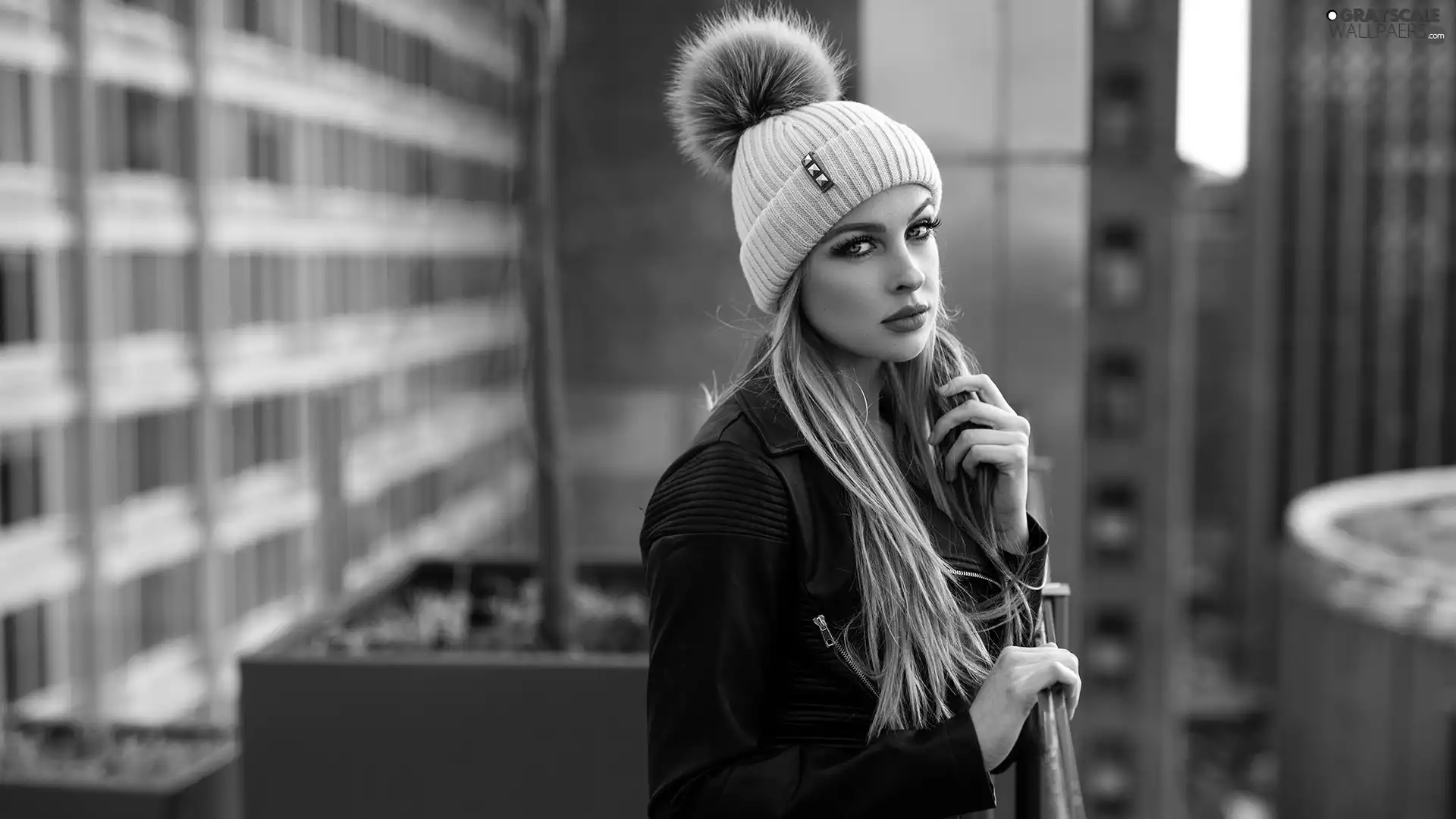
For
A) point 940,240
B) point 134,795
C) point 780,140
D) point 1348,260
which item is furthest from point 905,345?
point 1348,260

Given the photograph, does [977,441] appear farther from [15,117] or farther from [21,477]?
→ [21,477]

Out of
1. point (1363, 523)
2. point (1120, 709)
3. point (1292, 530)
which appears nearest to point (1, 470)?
point (1120, 709)

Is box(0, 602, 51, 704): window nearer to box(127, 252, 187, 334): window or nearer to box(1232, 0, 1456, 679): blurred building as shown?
box(127, 252, 187, 334): window

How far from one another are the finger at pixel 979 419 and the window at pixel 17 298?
804 inches

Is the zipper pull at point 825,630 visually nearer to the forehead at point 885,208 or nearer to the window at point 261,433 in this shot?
the forehead at point 885,208

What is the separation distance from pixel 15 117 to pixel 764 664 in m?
20.7

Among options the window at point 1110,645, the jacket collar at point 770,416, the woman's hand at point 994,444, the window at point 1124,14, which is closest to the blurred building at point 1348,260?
the window at point 1124,14

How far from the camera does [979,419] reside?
1569 mm

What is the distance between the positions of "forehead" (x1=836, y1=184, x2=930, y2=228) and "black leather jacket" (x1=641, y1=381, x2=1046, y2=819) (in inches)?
9.5

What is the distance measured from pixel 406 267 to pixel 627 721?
37.0 metres

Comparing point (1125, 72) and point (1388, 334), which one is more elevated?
point (1125, 72)

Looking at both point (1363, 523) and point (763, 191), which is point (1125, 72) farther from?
point (763, 191)

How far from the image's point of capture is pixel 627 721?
2.68 meters

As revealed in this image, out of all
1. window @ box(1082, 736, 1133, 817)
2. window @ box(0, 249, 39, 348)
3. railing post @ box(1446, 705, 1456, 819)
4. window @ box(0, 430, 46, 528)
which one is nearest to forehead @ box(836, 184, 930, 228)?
window @ box(0, 249, 39, 348)
